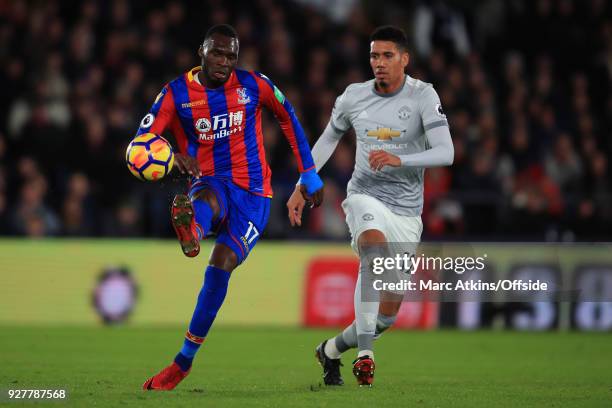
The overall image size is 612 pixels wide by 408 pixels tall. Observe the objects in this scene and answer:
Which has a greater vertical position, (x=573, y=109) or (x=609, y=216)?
(x=573, y=109)

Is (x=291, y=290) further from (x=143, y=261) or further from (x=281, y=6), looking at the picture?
(x=281, y=6)

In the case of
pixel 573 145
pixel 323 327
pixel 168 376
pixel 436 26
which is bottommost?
pixel 323 327

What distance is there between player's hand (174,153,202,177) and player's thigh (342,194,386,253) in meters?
1.19

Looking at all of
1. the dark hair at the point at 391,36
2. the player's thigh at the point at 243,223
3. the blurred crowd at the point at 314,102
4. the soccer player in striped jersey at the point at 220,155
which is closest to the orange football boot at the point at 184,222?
the soccer player in striped jersey at the point at 220,155

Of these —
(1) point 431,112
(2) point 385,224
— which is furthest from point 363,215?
(1) point 431,112

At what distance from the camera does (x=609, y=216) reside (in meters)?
15.3

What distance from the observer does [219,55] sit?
754 centimetres

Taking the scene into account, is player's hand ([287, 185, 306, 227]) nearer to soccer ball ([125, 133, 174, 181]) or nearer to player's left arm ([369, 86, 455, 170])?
player's left arm ([369, 86, 455, 170])

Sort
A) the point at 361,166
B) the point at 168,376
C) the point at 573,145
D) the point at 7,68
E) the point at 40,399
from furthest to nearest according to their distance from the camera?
the point at 573,145 → the point at 7,68 → the point at 361,166 → the point at 168,376 → the point at 40,399

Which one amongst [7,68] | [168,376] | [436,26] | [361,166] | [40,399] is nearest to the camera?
[40,399]

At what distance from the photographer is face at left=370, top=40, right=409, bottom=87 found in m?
7.98

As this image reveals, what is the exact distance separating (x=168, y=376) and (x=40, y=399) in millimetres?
954

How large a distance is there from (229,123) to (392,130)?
1.17 metres

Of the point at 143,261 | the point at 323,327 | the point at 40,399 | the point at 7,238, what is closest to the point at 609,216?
the point at 323,327
